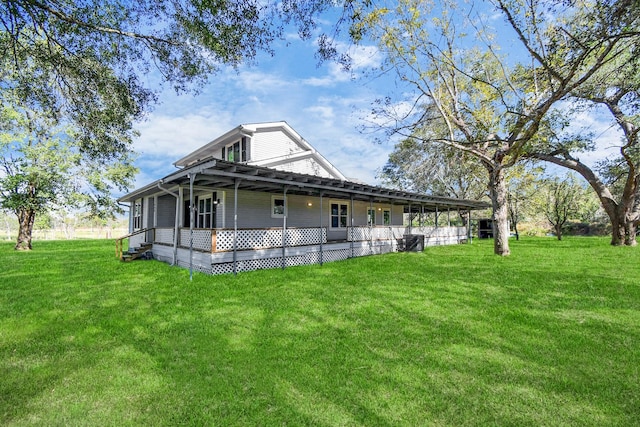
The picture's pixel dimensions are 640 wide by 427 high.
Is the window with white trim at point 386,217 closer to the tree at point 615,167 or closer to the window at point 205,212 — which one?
the tree at point 615,167

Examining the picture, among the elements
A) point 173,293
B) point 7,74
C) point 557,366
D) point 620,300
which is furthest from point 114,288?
point 620,300

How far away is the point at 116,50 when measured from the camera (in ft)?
19.5

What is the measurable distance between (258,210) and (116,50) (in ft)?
25.1

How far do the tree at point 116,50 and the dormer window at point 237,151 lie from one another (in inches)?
289

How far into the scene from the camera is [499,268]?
31.9 ft

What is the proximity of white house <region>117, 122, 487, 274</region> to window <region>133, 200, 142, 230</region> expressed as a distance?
0.20 feet

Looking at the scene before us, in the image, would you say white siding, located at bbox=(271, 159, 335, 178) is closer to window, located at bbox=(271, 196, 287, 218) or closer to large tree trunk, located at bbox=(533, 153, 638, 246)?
window, located at bbox=(271, 196, 287, 218)

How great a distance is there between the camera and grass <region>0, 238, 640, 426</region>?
8.16 feet

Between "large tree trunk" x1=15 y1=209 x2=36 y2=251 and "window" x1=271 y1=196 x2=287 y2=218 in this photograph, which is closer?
"window" x1=271 y1=196 x2=287 y2=218

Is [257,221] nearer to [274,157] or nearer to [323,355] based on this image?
[274,157]

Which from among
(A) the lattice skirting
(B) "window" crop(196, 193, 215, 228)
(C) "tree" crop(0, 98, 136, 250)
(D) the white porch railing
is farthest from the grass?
(C) "tree" crop(0, 98, 136, 250)

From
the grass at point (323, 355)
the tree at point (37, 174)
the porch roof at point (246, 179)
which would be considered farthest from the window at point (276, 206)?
the tree at point (37, 174)

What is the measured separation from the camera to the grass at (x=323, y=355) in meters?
2.49

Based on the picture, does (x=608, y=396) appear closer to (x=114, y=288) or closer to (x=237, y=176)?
(x=237, y=176)
